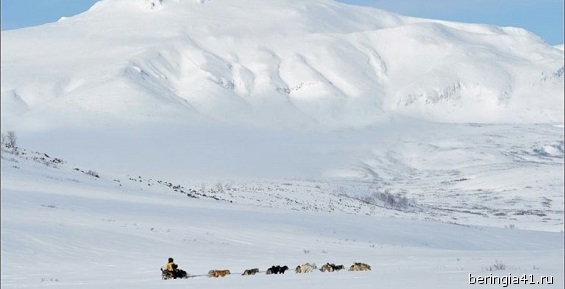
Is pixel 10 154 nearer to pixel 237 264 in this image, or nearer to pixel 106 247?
pixel 106 247

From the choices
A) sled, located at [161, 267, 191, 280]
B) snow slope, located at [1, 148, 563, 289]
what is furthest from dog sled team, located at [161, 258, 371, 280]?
snow slope, located at [1, 148, 563, 289]

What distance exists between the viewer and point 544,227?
7988 centimetres

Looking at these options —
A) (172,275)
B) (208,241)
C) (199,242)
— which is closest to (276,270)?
(172,275)

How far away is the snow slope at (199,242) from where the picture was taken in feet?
65.1

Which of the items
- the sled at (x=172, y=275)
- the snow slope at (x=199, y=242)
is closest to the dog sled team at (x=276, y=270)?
the sled at (x=172, y=275)

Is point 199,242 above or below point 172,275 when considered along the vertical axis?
above

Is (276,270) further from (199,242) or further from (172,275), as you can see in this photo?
(199,242)

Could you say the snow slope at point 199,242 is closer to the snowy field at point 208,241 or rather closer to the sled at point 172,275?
the snowy field at point 208,241

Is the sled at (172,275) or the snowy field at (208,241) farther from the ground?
the snowy field at (208,241)

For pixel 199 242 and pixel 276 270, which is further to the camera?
pixel 199 242

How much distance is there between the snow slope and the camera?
1984 cm

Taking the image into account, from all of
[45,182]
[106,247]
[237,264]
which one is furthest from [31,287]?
[45,182]

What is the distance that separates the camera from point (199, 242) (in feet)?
114

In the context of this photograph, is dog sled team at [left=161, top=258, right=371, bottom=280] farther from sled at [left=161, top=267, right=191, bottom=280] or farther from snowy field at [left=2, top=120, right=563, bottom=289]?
snowy field at [left=2, top=120, right=563, bottom=289]
